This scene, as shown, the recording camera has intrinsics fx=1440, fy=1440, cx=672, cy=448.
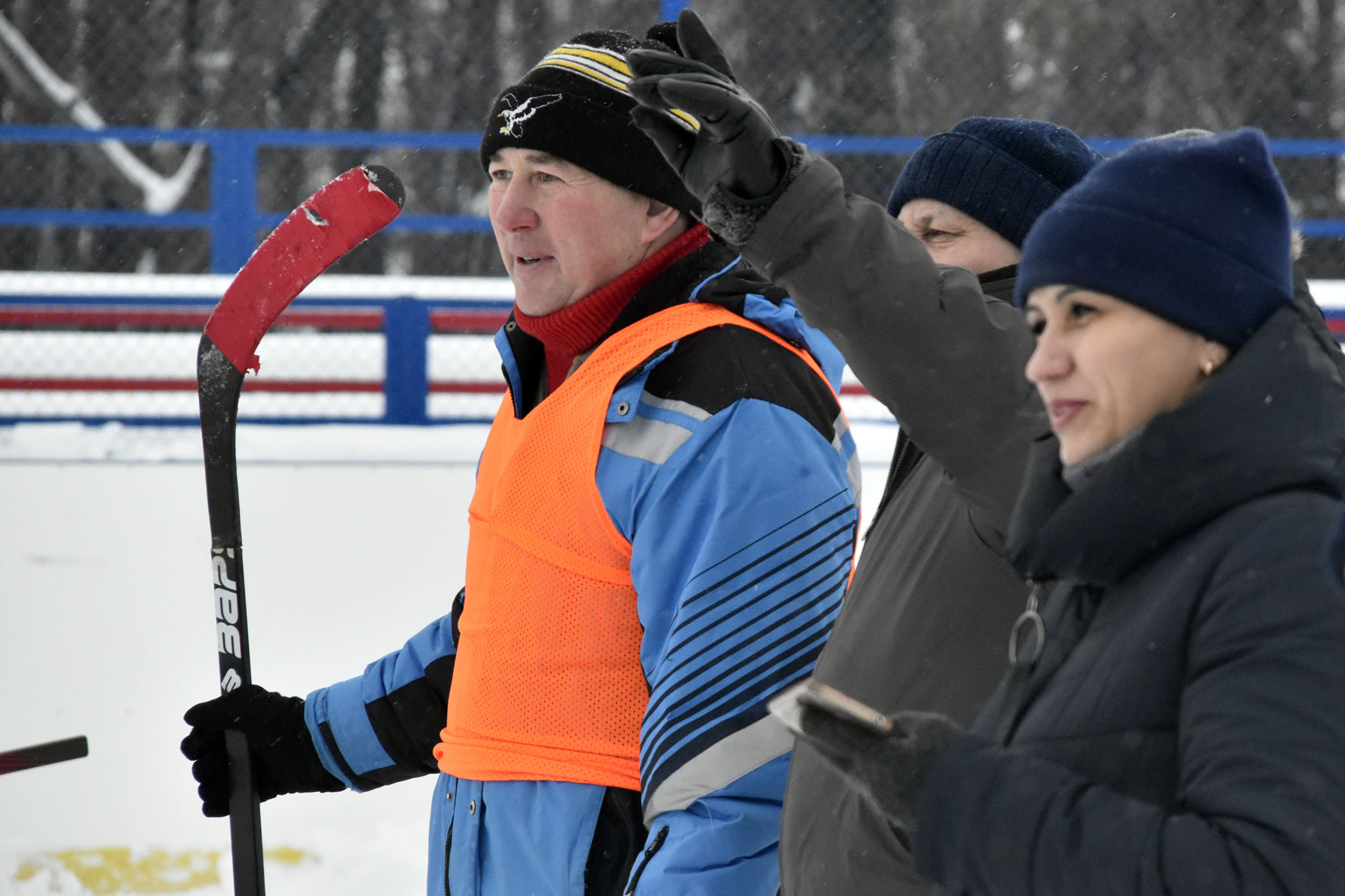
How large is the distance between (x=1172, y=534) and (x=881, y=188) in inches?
311

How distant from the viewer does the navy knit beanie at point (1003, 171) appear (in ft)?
4.63

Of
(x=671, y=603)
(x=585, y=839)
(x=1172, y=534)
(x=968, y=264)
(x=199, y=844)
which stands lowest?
(x=199, y=844)

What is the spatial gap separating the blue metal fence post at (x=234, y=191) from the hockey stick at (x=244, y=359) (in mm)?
5557

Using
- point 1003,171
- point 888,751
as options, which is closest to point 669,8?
point 1003,171

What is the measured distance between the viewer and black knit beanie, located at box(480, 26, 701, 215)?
62.7 inches

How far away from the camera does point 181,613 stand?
428 centimetres

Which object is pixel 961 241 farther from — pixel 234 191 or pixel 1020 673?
pixel 234 191

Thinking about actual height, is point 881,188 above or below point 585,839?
above

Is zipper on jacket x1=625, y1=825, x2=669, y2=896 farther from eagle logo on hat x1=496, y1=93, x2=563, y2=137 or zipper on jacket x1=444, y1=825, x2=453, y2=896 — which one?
eagle logo on hat x1=496, y1=93, x2=563, y2=137

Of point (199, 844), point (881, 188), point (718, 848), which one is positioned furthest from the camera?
point (881, 188)

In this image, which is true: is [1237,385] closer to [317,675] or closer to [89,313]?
[317,675]

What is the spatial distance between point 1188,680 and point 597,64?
109cm

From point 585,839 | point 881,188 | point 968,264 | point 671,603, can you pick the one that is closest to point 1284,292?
point 968,264

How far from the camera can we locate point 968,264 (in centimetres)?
143
